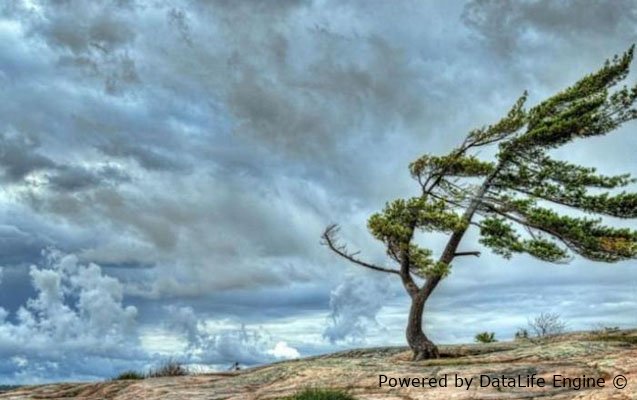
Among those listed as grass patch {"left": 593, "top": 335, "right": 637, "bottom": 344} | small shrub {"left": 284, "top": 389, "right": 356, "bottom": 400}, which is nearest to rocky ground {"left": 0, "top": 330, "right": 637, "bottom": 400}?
grass patch {"left": 593, "top": 335, "right": 637, "bottom": 344}

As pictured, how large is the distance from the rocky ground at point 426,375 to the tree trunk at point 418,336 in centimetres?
60

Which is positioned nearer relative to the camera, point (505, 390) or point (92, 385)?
point (505, 390)

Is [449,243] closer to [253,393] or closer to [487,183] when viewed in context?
[487,183]

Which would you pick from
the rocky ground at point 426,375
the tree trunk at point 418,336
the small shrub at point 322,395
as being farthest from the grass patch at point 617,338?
the small shrub at point 322,395

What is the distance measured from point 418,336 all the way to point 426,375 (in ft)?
22.4

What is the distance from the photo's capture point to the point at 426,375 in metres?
19.7

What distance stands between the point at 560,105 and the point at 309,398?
17.3 metres

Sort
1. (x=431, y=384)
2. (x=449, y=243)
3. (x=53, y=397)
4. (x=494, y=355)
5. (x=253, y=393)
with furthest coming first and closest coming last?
(x=449, y=243)
(x=53, y=397)
(x=494, y=355)
(x=253, y=393)
(x=431, y=384)

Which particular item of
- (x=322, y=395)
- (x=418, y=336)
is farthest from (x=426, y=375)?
(x=418, y=336)

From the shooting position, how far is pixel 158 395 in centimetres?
2177

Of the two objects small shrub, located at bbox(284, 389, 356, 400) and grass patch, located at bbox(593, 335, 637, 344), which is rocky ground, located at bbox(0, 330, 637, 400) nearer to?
grass patch, located at bbox(593, 335, 637, 344)

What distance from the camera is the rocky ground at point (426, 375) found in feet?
56.4

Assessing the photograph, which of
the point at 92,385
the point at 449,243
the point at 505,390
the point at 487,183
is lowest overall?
the point at 505,390

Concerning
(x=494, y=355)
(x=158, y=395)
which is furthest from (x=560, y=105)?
(x=158, y=395)
